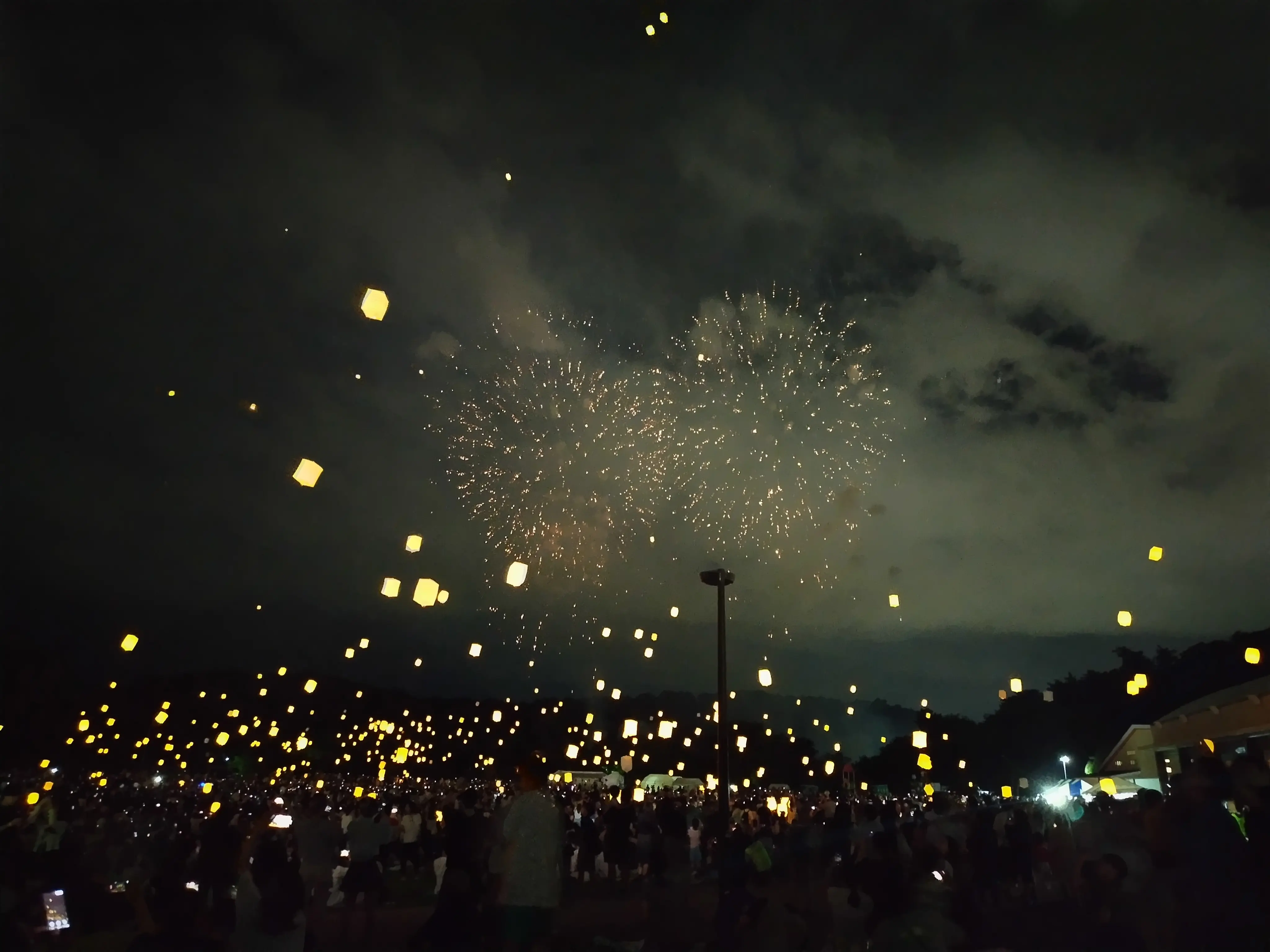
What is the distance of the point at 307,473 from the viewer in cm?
1030

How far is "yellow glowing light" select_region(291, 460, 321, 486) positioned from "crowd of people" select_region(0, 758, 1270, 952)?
342 centimetres

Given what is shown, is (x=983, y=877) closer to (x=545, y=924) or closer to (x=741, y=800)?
(x=545, y=924)

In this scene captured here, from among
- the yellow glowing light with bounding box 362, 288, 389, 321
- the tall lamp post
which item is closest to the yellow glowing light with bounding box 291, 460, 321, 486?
the yellow glowing light with bounding box 362, 288, 389, 321

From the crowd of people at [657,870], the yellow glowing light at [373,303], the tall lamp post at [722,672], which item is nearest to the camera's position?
the crowd of people at [657,870]

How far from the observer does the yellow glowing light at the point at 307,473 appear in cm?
1024

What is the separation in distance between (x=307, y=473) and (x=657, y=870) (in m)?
8.70

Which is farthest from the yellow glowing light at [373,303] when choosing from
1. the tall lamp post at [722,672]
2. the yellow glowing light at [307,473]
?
the tall lamp post at [722,672]

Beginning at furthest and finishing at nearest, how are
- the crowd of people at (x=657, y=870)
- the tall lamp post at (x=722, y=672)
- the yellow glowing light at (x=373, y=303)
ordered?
the tall lamp post at (x=722, y=672)
the yellow glowing light at (x=373, y=303)
the crowd of people at (x=657, y=870)

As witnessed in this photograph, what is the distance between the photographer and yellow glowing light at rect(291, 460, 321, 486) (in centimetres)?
1024

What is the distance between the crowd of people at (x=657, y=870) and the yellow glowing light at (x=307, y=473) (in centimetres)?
342

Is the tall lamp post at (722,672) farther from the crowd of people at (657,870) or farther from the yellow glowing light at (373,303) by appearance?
the yellow glowing light at (373,303)

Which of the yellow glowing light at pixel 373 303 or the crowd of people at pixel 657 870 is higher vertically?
the yellow glowing light at pixel 373 303

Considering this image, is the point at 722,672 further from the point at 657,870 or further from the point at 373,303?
the point at 373,303

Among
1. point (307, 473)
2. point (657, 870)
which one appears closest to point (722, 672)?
point (657, 870)
